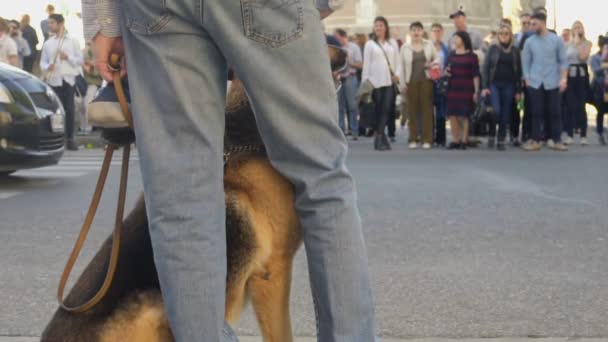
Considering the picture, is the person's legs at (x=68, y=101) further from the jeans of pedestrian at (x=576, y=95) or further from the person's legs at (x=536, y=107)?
the jeans of pedestrian at (x=576, y=95)

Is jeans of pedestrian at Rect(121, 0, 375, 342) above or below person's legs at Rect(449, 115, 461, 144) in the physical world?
above

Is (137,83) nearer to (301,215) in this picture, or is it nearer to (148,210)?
(148,210)

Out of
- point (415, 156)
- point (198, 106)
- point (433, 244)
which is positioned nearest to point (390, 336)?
point (198, 106)

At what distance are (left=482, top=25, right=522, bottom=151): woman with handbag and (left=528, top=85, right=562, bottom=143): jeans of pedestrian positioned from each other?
1.31ft

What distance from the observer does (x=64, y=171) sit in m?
11.5

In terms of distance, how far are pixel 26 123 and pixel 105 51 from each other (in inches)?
282

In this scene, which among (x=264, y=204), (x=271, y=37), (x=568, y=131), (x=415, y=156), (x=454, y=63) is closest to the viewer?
(x=271, y=37)

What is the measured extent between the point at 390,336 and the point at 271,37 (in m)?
1.82

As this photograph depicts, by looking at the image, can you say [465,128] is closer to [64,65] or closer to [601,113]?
[601,113]

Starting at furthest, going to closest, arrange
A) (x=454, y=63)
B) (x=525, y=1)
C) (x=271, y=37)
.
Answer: (x=525, y=1), (x=454, y=63), (x=271, y=37)

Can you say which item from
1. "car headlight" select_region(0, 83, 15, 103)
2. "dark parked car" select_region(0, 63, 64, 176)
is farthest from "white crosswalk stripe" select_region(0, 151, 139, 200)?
"car headlight" select_region(0, 83, 15, 103)

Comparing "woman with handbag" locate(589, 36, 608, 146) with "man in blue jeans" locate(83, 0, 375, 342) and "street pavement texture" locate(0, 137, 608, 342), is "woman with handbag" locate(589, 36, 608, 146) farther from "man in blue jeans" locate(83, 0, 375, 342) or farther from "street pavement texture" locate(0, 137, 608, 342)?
"man in blue jeans" locate(83, 0, 375, 342)

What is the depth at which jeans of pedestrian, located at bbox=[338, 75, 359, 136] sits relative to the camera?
17.7 meters

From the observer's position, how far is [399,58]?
15359mm
